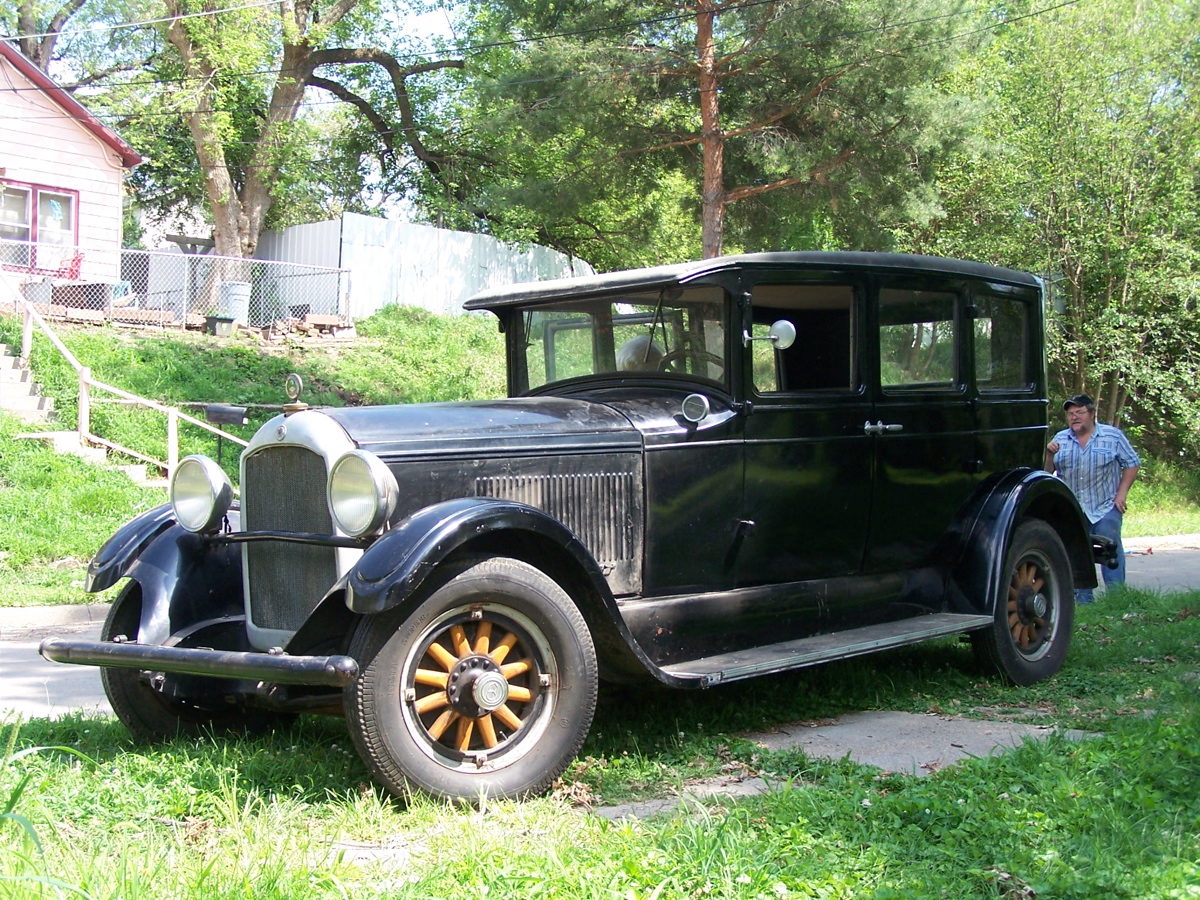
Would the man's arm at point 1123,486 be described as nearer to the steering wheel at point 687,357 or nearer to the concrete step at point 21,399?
the steering wheel at point 687,357

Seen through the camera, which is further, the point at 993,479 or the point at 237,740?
the point at 993,479

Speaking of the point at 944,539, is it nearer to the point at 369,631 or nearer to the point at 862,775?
the point at 862,775

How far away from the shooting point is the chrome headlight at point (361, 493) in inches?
154

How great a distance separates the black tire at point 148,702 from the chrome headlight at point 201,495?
335 mm

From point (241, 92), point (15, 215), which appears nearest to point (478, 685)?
point (15, 215)

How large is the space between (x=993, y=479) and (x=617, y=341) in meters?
2.19

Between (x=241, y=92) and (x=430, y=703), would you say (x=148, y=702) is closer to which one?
(x=430, y=703)

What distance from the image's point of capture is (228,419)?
4723 millimetres

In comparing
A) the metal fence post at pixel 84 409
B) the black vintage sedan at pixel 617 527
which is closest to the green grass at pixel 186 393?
the metal fence post at pixel 84 409

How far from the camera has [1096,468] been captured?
8328mm

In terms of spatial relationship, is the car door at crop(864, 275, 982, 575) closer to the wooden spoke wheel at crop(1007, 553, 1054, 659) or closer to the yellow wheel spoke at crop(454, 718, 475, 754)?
the wooden spoke wheel at crop(1007, 553, 1054, 659)

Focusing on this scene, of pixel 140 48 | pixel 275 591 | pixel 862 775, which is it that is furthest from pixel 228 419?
pixel 140 48

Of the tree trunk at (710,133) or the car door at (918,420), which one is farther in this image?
the tree trunk at (710,133)

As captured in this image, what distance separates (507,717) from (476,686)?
0.61ft
